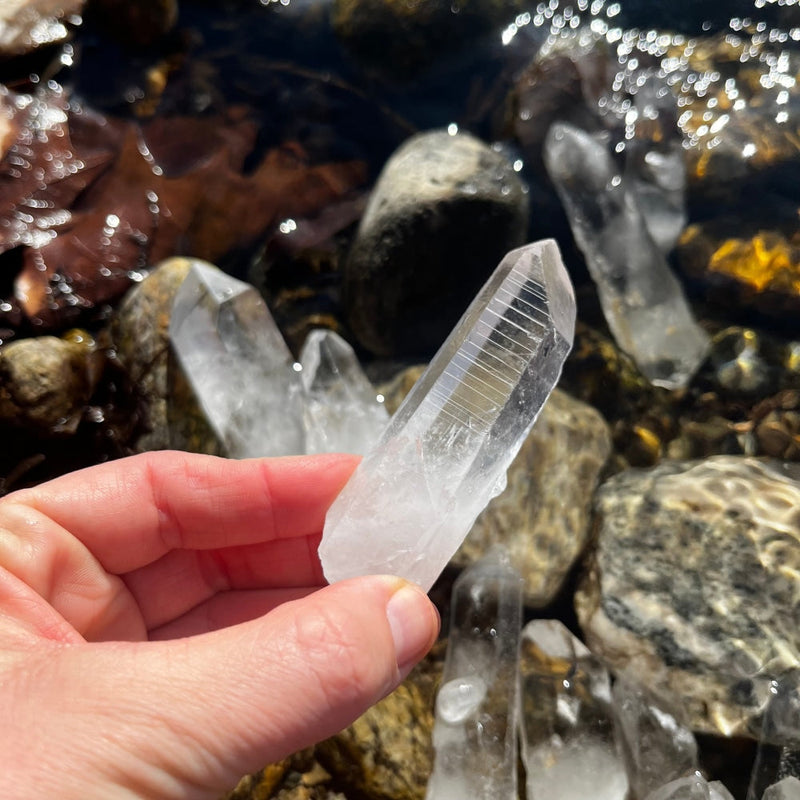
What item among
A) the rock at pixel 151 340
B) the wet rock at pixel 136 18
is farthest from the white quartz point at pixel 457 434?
the wet rock at pixel 136 18

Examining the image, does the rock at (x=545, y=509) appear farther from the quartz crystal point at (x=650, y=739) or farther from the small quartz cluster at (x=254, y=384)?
the small quartz cluster at (x=254, y=384)

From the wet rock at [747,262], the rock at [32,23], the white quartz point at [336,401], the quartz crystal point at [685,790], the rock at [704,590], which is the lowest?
the quartz crystal point at [685,790]

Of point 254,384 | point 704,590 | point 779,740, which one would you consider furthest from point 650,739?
point 254,384

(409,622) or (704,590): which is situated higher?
(409,622)

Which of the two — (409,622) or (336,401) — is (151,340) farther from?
(409,622)

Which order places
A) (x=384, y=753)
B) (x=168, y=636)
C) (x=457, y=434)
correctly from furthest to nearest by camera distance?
(x=384, y=753) → (x=168, y=636) → (x=457, y=434)

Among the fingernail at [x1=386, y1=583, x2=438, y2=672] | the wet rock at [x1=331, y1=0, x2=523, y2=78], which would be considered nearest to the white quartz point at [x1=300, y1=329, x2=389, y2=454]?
the fingernail at [x1=386, y1=583, x2=438, y2=672]

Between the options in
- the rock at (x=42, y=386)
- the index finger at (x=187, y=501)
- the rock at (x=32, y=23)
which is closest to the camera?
the index finger at (x=187, y=501)
